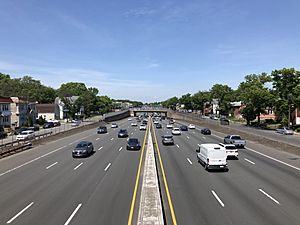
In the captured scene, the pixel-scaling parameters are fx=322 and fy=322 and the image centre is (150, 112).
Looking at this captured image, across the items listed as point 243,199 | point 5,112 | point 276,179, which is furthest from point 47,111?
point 243,199

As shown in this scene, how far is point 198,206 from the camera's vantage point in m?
15.6

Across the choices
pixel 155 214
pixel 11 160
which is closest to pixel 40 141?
pixel 11 160

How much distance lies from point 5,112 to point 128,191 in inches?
2374

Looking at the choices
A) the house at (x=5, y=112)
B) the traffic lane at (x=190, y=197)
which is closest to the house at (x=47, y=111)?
the house at (x=5, y=112)

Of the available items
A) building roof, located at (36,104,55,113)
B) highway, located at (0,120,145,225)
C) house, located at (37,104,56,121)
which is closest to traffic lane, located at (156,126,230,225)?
highway, located at (0,120,145,225)

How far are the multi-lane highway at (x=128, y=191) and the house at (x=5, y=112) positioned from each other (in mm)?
41513

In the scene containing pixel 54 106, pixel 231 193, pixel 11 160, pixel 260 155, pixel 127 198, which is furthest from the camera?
pixel 54 106

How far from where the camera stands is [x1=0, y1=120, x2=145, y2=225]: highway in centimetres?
1407

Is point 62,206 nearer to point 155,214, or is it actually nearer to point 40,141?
point 155,214

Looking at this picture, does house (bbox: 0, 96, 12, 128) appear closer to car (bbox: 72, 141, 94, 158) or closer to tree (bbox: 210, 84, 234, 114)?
car (bbox: 72, 141, 94, 158)

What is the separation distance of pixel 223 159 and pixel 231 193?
6576 mm

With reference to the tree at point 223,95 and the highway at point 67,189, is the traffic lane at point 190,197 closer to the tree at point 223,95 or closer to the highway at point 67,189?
the highway at point 67,189

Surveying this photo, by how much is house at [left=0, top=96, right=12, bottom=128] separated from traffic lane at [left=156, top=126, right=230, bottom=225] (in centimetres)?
5287

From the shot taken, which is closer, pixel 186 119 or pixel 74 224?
pixel 74 224
